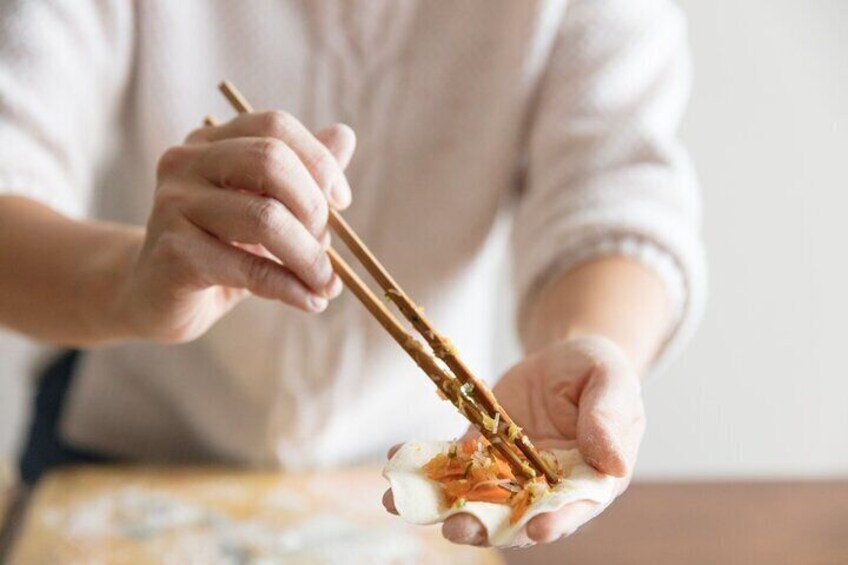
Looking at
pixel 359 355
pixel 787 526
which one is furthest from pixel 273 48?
pixel 787 526

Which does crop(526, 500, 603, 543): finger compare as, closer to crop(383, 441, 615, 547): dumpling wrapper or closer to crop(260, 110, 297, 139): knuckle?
crop(383, 441, 615, 547): dumpling wrapper

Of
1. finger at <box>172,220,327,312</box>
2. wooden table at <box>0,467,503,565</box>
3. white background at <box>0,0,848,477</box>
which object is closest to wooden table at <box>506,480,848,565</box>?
wooden table at <box>0,467,503,565</box>

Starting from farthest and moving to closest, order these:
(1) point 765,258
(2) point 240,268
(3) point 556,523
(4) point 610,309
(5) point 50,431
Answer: (1) point 765,258, (5) point 50,431, (4) point 610,309, (2) point 240,268, (3) point 556,523

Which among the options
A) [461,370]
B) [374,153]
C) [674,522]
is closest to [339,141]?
[461,370]

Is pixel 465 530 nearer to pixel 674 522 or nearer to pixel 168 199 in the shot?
pixel 168 199

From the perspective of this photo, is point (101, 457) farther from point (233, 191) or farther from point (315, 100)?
point (233, 191)

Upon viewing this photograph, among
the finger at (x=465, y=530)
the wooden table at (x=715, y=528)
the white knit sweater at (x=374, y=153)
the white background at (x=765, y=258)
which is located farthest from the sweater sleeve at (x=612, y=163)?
the white background at (x=765, y=258)
